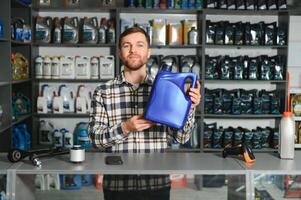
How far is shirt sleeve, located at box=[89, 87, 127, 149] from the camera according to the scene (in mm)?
2104

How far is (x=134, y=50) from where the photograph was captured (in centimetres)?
212

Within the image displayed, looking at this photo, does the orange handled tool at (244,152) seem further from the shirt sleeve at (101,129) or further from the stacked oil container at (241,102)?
the stacked oil container at (241,102)

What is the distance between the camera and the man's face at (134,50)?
2.12 m

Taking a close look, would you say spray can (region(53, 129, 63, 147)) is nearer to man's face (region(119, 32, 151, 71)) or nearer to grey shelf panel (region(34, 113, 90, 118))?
grey shelf panel (region(34, 113, 90, 118))

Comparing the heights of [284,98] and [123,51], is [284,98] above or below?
below

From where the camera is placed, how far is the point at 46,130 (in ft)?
16.0

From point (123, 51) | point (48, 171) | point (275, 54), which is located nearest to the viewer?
point (48, 171)

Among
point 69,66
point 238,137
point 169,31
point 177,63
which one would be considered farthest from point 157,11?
point 238,137

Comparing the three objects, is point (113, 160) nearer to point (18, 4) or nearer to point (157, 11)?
point (18, 4)

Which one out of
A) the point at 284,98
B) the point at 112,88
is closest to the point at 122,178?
the point at 112,88

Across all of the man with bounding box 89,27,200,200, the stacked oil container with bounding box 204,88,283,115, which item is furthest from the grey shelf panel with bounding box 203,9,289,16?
the man with bounding box 89,27,200,200

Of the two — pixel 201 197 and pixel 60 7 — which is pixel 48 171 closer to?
pixel 201 197

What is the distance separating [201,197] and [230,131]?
3.09 m

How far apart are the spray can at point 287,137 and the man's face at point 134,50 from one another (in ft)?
2.56
